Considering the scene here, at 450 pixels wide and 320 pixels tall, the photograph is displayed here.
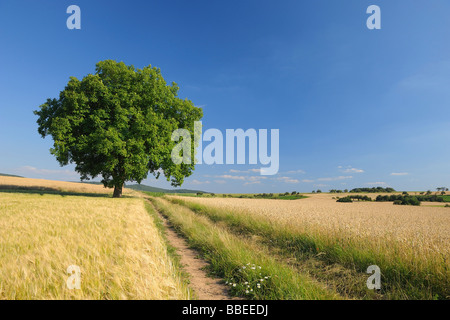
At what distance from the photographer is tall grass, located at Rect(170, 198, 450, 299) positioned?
476 cm

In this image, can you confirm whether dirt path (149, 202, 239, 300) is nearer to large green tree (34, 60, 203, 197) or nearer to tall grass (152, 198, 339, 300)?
tall grass (152, 198, 339, 300)

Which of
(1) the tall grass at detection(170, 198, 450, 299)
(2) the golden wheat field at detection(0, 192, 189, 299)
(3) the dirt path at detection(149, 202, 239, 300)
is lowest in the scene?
(3) the dirt path at detection(149, 202, 239, 300)

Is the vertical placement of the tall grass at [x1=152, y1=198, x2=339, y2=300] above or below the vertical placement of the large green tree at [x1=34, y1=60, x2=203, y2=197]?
below

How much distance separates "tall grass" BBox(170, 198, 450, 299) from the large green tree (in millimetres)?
20009

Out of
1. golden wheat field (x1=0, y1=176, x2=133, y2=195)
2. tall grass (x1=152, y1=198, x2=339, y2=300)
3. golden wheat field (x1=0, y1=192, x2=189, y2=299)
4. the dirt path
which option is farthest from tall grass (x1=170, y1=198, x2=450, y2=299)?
golden wheat field (x1=0, y1=176, x2=133, y2=195)

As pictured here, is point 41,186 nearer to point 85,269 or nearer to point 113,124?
point 113,124

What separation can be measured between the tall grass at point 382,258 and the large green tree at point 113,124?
20.0 metres

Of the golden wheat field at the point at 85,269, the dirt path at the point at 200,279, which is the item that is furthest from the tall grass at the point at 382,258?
the golden wheat field at the point at 85,269

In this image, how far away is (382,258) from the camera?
5.73m

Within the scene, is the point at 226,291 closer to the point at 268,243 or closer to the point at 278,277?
the point at 278,277

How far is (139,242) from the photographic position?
705 centimetres

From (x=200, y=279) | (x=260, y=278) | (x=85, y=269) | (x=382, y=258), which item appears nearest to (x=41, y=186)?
(x=85, y=269)
